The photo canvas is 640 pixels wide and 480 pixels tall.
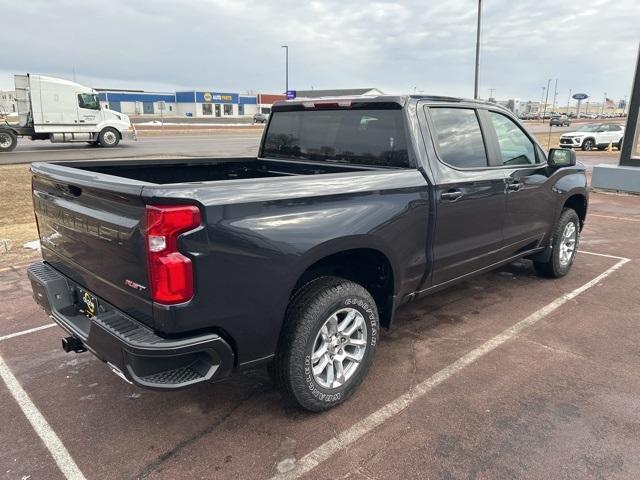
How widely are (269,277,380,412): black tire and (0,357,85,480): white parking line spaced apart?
3.74ft

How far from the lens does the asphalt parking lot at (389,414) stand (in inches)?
103

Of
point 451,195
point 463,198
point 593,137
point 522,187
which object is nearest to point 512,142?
point 522,187

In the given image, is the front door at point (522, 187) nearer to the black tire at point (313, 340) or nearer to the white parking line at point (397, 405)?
the white parking line at point (397, 405)

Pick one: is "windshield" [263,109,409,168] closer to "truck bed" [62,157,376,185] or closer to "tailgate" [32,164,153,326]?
"truck bed" [62,157,376,185]

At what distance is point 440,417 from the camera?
3029mm

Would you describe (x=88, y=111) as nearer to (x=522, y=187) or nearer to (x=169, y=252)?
(x=522, y=187)

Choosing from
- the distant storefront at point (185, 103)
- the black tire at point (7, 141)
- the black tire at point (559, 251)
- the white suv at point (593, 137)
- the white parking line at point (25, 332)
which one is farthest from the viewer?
the distant storefront at point (185, 103)

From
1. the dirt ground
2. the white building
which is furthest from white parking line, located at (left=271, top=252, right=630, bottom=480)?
the white building

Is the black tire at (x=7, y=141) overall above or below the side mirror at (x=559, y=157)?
below

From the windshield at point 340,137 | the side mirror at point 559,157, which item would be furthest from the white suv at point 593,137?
the windshield at point 340,137

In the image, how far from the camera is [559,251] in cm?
545

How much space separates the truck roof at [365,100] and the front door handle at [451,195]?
701mm

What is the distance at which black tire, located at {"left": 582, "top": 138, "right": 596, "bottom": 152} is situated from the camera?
2530cm

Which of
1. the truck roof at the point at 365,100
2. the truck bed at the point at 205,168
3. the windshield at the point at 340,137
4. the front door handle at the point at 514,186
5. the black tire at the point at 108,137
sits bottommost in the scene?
the black tire at the point at 108,137
